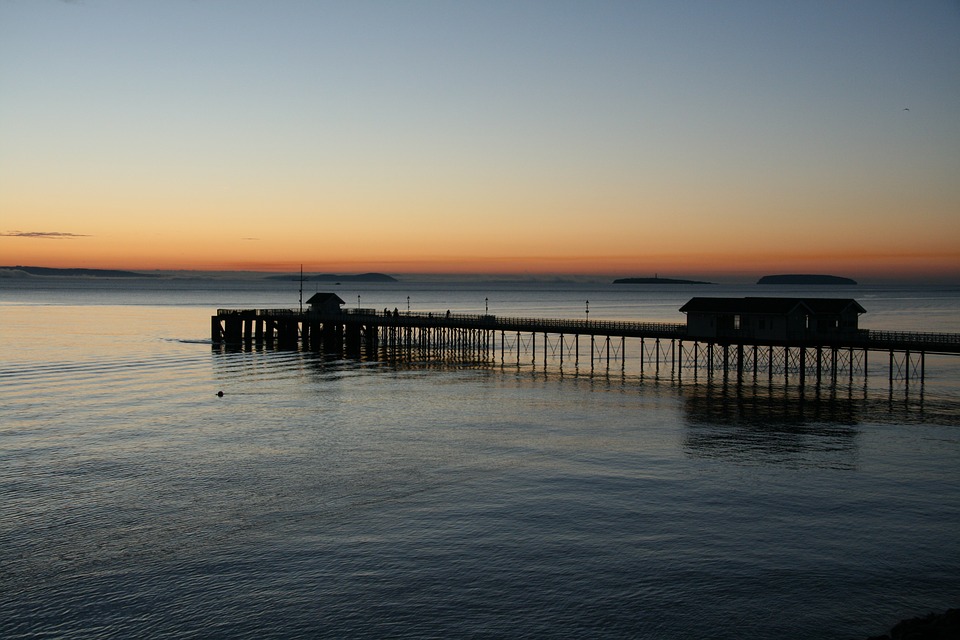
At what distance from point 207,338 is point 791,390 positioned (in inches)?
3225

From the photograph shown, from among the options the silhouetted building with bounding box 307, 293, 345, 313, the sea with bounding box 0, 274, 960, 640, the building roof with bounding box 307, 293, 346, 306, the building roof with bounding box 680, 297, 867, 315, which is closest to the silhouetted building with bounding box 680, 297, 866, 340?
the building roof with bounding box 680, 297, 867, 315

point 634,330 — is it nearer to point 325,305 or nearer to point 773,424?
point 773,424

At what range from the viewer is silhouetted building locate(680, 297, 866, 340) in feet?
218

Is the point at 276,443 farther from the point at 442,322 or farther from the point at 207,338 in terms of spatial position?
the point at 207,338

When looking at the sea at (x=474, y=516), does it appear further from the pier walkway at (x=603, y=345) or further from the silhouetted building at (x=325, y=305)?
the silhouetted building at (x=325, y=305)

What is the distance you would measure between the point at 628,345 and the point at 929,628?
97.3 meters

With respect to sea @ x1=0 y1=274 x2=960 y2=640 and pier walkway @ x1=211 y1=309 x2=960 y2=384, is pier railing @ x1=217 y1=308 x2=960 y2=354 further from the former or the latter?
sea @ x1=0 y1=274 x2=960 y2=640

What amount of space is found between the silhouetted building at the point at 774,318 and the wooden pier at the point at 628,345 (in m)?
0.15

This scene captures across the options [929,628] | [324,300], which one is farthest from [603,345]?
[929,628]

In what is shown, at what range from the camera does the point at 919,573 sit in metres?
25.8

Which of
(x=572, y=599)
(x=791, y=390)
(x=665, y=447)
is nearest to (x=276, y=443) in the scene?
(x=665, y=447)

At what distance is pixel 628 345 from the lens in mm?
117000

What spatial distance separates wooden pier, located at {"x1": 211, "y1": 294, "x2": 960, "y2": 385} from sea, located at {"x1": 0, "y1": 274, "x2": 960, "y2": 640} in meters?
8.49

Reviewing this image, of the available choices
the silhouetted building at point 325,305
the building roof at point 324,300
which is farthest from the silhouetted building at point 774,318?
the building roof at point 324,300
